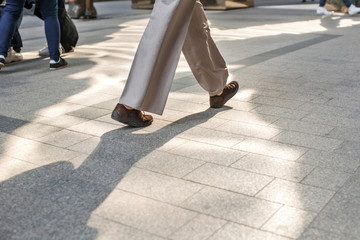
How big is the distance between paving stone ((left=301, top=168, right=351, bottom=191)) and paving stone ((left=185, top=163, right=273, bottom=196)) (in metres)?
0.20

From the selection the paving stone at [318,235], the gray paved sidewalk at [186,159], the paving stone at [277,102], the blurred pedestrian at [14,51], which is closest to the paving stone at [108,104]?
the gray paved sidewalk at [186,159]

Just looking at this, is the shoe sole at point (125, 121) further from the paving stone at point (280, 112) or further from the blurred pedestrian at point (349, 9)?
the blurred pedestrian at point (349, 9)

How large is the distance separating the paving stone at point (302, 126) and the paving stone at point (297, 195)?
87 cm

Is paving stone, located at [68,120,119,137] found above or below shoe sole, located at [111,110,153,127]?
below

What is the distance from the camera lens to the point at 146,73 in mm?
3289

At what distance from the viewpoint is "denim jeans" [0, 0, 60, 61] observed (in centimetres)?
542

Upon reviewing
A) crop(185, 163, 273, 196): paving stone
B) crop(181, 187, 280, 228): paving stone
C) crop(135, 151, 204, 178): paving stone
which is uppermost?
crop(181, 187, 280, 228): paving stone

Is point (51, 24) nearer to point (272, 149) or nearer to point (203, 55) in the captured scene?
point (203, 55)

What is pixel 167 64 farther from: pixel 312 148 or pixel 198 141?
pixel 312 148

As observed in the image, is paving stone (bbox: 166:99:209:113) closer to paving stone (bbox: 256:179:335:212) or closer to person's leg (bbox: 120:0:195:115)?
person's leg (bbox: 120:0:195:115)

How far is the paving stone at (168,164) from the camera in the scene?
2746 mm

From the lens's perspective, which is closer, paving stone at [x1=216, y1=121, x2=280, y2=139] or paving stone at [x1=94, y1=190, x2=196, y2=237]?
paving stone at [x1=94, y1=190, x2=196, y2=237]

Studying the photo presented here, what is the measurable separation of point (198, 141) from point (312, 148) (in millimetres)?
653

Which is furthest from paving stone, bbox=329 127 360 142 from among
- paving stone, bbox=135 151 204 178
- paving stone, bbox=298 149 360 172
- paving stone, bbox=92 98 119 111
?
paving stone, bbox=92 98 119 111
